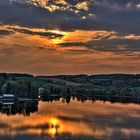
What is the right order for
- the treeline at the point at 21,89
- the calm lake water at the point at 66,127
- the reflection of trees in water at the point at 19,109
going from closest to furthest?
the calm lake water at the point at 66,127
the reflection of trees in water at the point at 19,109
the treeline at the point at 21,89

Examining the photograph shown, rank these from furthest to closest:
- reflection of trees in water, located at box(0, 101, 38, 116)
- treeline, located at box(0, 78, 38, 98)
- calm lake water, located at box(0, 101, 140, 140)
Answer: treeline, located at box(0, 78, 38, 98), reflection of trees in water, located at box(0, 101, 38, 116), calm lake water, located at box(0, 101, 140, 140)

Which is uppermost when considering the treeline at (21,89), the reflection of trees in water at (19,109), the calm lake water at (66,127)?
the treeline at (21,89)

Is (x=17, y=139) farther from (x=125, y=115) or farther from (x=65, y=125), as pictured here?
(x=125, y=115)

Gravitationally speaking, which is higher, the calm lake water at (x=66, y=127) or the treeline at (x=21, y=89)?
the treeline at (x=21, y=89)

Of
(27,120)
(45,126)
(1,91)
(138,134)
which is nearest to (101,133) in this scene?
(138,134)

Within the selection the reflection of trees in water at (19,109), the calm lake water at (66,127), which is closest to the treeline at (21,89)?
the reflection of trees in water at (19,109)

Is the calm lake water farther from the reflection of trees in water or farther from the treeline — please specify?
the treeline

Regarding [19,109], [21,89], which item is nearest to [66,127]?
[19,109]

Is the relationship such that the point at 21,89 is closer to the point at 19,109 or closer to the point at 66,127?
the point at 19,109

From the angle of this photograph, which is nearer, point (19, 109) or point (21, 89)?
point (19, 109)

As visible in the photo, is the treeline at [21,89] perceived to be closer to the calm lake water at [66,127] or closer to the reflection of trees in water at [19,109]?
the reflection of trees in water at [19,109]

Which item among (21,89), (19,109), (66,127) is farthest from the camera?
(21,89)

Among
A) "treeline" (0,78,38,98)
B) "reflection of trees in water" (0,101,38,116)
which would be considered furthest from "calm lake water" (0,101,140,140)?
"treeline" (0,78,38,98)

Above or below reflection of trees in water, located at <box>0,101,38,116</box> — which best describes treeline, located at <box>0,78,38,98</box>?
above
